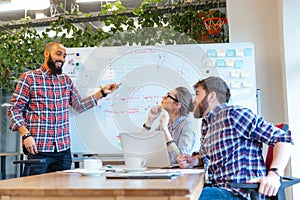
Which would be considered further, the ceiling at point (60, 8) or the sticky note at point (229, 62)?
the ceiling at point (60, 8)

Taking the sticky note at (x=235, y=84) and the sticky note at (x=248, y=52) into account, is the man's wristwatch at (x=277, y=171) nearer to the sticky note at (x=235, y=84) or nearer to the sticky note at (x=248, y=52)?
the sticky note at (x=235, y=84)

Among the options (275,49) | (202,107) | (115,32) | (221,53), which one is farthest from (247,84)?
(115,32)

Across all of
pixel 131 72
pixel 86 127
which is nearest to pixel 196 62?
pixel 131 72

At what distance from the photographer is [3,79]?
462 cm

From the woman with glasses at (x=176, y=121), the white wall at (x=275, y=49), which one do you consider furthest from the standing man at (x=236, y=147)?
the white wall at (x=275, y=49)

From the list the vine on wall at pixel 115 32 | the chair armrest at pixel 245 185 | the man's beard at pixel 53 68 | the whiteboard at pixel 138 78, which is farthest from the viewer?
the vine on wall at pixel 115 32

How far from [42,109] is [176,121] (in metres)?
1.11

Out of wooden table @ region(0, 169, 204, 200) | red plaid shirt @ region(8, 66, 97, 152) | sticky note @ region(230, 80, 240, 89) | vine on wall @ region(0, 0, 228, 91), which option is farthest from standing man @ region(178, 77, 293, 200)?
vine on wall @ region(0, 0, 228, 91)

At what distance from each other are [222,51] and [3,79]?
8.17 feet

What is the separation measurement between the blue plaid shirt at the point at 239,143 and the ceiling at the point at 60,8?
2.73 meters

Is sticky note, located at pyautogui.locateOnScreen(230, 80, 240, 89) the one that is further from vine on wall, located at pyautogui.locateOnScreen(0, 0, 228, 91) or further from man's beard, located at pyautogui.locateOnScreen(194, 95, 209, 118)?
man's beard, located at pyautogui.locateOnScreen(194, 95, 209, 118)

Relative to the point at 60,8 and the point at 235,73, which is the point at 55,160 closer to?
the point at 235,73

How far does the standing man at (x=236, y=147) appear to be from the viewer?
6.02ft

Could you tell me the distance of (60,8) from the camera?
463 centimetres
